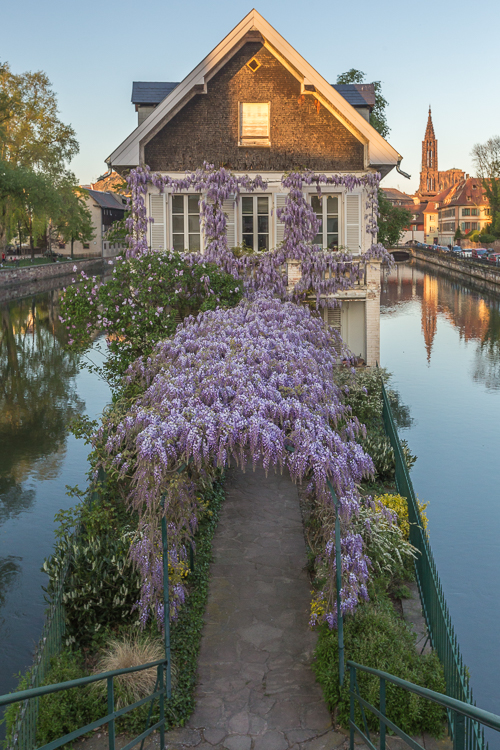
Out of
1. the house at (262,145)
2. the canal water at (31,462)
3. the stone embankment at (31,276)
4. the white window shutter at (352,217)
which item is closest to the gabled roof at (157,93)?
the house at (262,145)

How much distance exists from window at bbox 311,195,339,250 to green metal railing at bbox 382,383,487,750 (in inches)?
418

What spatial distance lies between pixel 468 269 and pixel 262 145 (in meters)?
49.2

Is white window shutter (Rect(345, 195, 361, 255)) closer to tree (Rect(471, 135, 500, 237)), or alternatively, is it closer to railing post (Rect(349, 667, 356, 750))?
railing post (Rect(349, 667, 356, 750))

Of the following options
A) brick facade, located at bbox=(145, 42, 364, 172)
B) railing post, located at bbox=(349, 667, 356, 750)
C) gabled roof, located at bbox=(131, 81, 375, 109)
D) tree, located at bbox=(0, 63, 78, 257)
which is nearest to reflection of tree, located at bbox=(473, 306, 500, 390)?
brick facade, located at bbox=(145, 42, 364, 172)

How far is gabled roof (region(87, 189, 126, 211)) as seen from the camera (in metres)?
96.5

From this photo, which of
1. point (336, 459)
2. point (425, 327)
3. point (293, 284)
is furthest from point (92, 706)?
point (425, 327)

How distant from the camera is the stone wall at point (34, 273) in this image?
174ft

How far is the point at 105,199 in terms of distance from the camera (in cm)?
10306

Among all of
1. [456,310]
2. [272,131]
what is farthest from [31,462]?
[456,310]

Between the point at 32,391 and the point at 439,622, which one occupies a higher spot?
the point at 32,391

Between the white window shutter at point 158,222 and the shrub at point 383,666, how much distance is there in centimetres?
1456

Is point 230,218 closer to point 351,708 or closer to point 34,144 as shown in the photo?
point 351,708

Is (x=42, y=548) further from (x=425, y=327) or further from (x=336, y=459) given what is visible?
(x=425, y=327)

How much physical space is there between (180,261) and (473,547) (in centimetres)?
930
